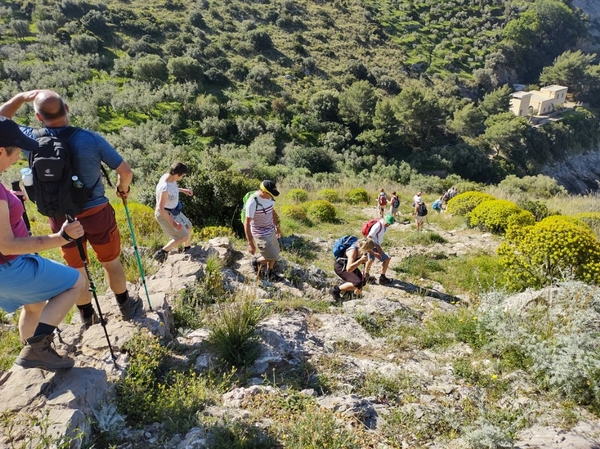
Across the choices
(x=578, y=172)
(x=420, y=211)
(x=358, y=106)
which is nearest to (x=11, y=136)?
(x=420, y=211)

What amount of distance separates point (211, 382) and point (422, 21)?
70298 millimetres

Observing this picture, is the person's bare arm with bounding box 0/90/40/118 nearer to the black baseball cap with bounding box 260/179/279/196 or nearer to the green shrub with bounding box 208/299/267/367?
the green shrub with bounding box 208/299/267/367

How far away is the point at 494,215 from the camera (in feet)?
35.2

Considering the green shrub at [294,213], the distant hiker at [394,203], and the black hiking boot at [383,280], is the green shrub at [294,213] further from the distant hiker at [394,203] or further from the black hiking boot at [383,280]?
the black hiking boot at [383,280]

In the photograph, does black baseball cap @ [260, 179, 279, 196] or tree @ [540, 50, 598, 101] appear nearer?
black baseball cap @ [260, 179, 279, 196]

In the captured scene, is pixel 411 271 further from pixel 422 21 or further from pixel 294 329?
pixel 422 21

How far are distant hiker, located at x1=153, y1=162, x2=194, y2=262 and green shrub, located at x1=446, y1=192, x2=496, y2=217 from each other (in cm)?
975

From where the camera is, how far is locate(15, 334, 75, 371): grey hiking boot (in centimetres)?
276

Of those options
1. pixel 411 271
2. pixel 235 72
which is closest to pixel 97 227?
pixel 411 271

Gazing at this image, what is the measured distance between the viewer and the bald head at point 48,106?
305 cm

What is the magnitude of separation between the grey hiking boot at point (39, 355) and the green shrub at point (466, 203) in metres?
12.0

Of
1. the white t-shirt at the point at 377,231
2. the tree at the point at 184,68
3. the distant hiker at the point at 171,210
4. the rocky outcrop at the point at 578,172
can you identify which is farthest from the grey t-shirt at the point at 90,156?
the rocky outcrop at the point at 578,172

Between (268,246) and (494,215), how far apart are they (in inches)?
302

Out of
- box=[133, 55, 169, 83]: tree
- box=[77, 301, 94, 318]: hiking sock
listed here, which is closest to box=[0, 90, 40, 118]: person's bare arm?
box=[77, 301, 94, 318]: hiking sock
